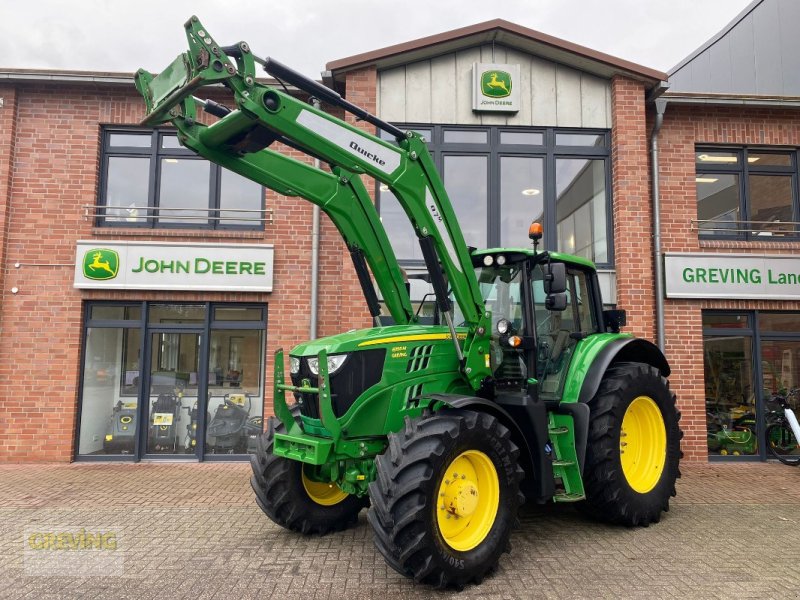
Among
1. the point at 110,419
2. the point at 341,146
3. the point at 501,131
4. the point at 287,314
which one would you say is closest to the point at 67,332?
the point at 110,419

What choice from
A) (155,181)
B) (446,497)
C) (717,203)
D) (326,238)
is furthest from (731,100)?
(155,181)

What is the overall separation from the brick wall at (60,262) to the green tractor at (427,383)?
3289 mm

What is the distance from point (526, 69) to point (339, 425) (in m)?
6.62

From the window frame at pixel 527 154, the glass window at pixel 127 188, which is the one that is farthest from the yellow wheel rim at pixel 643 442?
the glass window at pixel 127 188

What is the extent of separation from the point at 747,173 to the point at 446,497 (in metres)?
7.85

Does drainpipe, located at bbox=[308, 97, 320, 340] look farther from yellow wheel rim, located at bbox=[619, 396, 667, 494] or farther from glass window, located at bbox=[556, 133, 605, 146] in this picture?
yellow wheel rim, located at bbox=[619, 396, 667, 494]

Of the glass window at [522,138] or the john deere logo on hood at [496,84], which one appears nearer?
the john deere logo on hood at [496,84]

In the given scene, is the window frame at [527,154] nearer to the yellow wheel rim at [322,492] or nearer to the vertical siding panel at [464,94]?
the vertical siding panel at [464,94]

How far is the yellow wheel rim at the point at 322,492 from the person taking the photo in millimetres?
4891

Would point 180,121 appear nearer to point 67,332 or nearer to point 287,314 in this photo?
point 287,314

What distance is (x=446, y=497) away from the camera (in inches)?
154

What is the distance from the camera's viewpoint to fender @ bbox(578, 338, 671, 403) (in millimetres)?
4979

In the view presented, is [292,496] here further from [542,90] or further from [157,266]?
[542,90]

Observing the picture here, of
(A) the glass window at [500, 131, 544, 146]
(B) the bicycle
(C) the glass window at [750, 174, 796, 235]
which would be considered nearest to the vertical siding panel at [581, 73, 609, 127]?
(A) the glass window at [500, 131, 544, 146]
